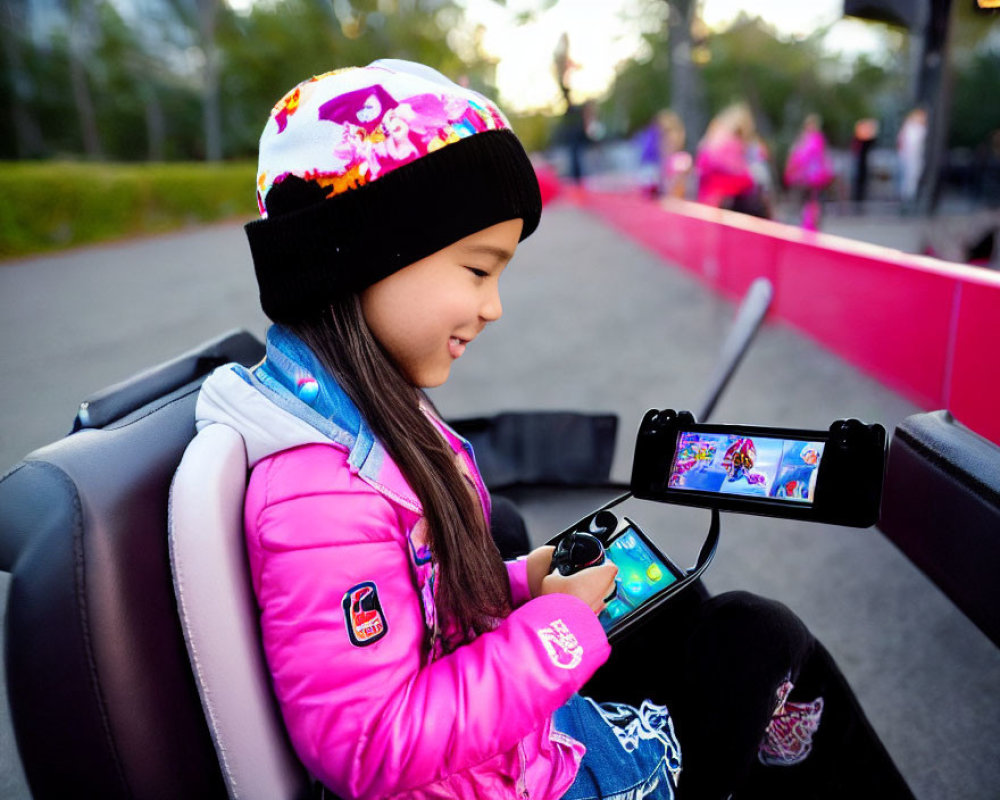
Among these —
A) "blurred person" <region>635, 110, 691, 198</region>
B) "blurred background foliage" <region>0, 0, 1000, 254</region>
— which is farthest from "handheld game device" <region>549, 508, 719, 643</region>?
"blurred background foliage" <region>0, 0, 1000, 254</region>

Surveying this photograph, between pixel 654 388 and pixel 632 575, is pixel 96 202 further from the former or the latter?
pixel 632 575

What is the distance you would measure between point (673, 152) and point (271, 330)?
41.6ft

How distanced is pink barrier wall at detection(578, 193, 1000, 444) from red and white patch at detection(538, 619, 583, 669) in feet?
7.40

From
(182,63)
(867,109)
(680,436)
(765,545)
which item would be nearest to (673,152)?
(765,545)

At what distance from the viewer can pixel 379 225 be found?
3.10ft

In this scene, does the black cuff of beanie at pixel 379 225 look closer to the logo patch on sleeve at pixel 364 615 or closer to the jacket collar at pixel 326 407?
the jacket collar at pixel 326 407

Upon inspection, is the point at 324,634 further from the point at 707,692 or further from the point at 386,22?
the point at 386,22

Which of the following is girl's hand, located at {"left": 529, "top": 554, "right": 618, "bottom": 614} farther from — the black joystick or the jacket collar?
the jacket collar

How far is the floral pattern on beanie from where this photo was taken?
0.93m

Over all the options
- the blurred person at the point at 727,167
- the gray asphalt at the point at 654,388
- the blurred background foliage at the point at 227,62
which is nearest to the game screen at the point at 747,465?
the gray asphalt at the point at 654,388

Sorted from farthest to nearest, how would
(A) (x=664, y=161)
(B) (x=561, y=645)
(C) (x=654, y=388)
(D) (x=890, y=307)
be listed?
1. (A) (x=664, y=161)
2. (C) (x=654, y=388)
3. (D) (x=890, y=307)
4. (B) (x=561, y=645)

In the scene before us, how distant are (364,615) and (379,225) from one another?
494 millimetres

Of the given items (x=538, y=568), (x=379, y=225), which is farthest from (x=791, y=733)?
(x=379, y=225)

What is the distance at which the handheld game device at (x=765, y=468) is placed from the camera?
1037mm
